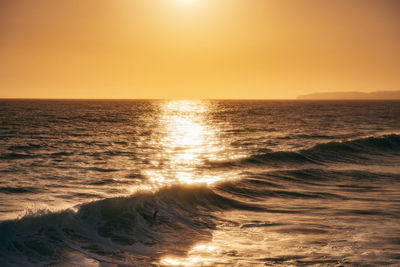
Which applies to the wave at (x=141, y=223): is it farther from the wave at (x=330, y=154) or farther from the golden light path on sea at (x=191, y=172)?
the wave at (x=330, y=154)

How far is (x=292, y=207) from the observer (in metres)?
13.1

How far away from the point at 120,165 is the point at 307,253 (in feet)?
49.2

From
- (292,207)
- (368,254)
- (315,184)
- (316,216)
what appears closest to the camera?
(368,254)

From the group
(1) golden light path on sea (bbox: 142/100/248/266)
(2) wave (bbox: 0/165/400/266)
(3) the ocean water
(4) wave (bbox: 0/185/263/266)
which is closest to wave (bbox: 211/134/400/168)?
(3) the ocean water

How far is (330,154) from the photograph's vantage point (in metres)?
26.4

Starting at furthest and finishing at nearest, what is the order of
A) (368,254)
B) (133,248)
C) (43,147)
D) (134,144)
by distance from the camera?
(134,144) → (43,147) → (133,248) → (368,254)

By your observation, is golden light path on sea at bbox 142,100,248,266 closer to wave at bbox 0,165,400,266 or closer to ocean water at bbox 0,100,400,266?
ocean water at bbox 0,100,400,266

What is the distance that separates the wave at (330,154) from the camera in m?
23.5

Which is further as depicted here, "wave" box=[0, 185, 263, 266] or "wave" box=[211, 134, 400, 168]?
"wave" box=[211, 134, 400, 168]

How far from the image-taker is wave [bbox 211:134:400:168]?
23516 mm

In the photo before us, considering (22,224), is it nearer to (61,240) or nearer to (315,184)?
(61,240)

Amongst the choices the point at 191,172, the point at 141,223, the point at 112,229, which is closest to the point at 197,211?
the point at 141,223

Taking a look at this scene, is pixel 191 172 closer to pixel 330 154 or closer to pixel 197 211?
pixel 197 211

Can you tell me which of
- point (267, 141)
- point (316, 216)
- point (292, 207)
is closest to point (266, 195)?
point (292, 207)
